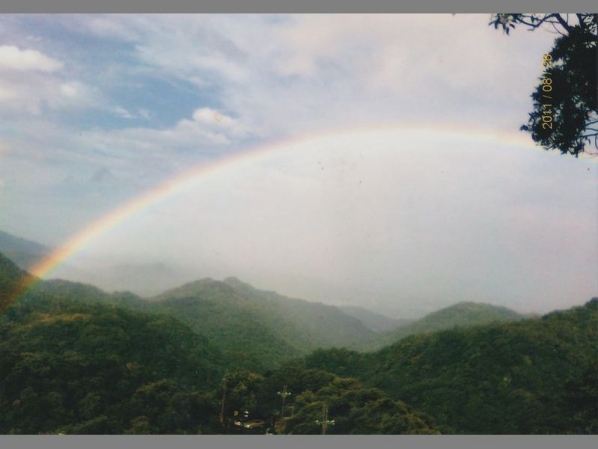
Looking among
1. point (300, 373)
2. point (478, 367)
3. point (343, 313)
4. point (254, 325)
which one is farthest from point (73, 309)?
point (478, 367)

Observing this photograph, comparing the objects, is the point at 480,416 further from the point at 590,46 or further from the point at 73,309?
the point at 73,309

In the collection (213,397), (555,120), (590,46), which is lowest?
(213,397)

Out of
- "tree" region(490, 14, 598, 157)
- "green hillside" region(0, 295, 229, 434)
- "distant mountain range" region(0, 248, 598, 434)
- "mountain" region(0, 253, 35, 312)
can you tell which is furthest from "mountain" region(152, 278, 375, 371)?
"tree" region(490, 14, 598, 157)

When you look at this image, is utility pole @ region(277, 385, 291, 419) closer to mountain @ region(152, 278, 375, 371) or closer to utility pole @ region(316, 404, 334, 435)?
utility pole @ region(316, 404, 334, 435)

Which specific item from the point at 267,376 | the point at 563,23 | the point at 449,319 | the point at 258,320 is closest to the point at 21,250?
the point at 258,320

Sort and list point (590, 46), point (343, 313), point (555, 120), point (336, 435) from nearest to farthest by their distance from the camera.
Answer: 1. point (590, 46)
2. point (555, 120)
3. point (336, 435)
4. point (343, 313)

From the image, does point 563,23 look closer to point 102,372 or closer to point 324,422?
point 324,422

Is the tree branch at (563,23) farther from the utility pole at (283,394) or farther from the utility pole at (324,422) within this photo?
the utility pole at (283,394)
